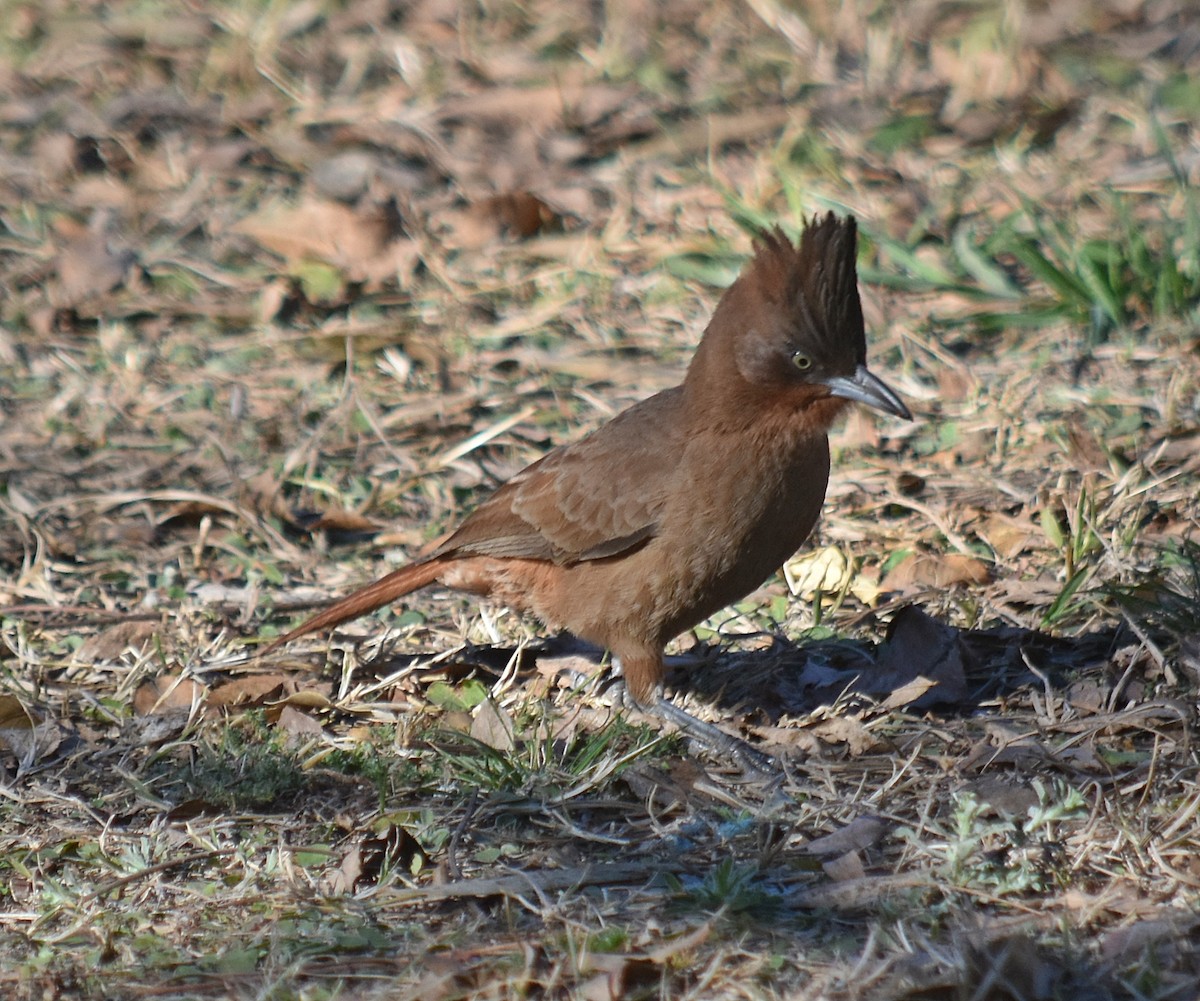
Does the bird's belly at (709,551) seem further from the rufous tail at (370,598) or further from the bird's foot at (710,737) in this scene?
the rufous tail at (370,598)

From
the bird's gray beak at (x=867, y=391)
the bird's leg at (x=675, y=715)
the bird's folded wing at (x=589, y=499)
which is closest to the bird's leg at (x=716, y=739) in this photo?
the bird's leg at (x=675, y=715)

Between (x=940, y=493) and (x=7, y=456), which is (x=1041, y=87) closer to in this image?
(x=940, y=493)

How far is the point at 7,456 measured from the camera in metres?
6.00

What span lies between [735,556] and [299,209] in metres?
3.96

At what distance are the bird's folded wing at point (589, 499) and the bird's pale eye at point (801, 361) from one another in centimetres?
40

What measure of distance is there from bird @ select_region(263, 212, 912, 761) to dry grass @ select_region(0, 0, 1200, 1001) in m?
0.26

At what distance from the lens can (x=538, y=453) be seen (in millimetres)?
6012

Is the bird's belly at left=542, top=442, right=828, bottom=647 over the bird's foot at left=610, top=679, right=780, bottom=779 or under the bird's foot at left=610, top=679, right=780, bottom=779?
over

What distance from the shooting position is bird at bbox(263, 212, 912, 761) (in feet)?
13.8

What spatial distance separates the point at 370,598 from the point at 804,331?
57.7 inches

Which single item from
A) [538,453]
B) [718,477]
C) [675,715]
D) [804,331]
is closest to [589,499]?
[718,477]

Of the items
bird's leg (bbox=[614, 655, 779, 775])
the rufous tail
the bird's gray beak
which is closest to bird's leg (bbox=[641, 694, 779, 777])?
bird's leg (bbox=[614, 655, 779, 775])

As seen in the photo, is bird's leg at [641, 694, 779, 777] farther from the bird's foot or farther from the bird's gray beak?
the bird's gray beak

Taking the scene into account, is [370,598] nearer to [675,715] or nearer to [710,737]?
[675,715]
